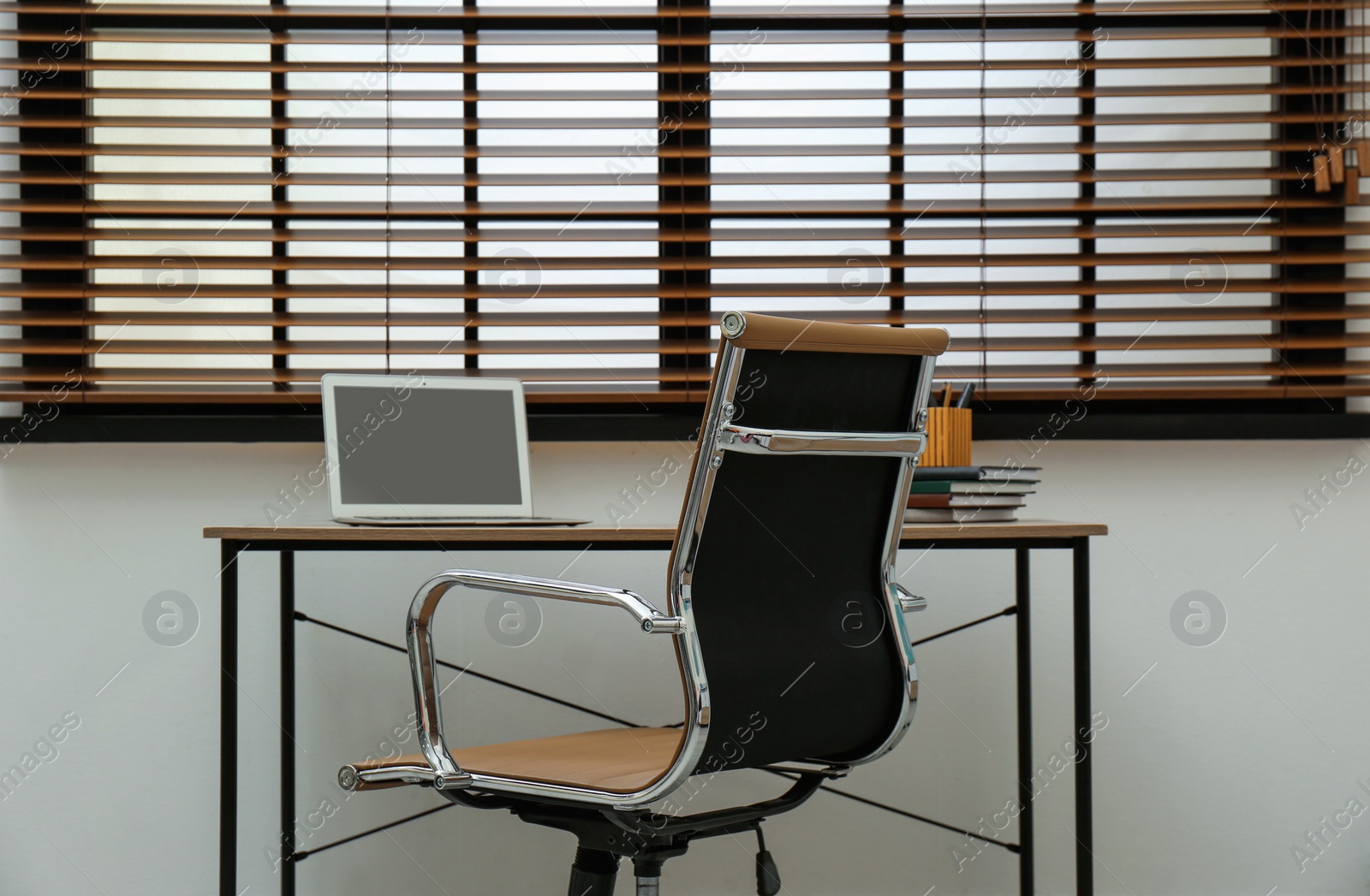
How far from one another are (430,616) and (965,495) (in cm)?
94

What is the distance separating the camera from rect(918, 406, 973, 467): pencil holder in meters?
1.93

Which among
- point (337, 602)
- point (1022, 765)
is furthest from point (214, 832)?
point (1022, 765)

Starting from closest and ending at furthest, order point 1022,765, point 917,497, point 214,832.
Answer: point 917,497
point 1022,765
point 214,832

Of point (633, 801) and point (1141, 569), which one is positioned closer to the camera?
point (633, 801)

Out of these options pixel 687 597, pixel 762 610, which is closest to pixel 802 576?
pixel 762 610

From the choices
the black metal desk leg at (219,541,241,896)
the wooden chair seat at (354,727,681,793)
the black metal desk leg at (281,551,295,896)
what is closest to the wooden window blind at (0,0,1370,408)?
the black metal desk leg at (281,551,295,896)

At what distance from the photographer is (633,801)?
116 cm

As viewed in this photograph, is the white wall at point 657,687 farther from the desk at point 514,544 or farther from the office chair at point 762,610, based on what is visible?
the office chair at point 762,610

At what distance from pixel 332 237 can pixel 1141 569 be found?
6.10 ft

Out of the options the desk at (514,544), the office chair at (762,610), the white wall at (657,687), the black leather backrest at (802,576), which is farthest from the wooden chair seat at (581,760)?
the white wall at (657,687)

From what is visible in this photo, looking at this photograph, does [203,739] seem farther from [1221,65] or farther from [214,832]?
[1221,65]

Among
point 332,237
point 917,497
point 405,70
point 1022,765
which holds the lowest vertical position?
point 1022,765

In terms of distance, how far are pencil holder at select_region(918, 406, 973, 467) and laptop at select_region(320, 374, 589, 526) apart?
0.69 m

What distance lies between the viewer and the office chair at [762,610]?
1.16 metres
